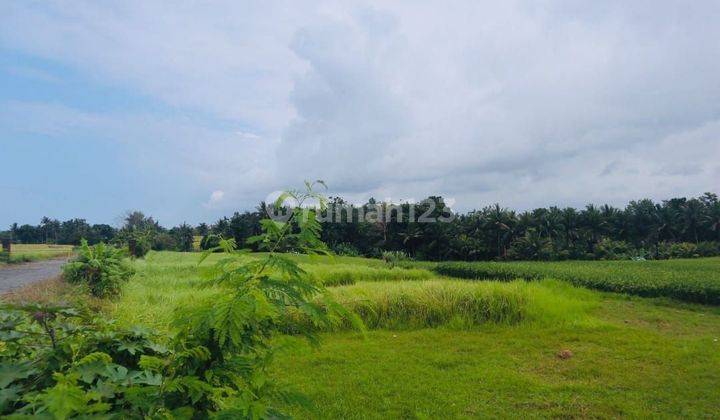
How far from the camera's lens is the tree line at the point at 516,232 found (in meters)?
29.1

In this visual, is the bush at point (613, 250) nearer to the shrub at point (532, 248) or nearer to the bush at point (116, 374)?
the shrub at point (532, 248)

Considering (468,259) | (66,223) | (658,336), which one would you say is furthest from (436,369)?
(66,223)

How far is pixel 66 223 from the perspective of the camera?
130ft

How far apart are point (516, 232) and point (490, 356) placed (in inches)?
1048

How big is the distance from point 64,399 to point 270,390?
0.67 metres

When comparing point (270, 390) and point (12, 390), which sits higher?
point (12, 390)

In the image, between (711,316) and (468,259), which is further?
(468,259)

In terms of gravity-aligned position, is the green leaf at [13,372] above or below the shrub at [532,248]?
above

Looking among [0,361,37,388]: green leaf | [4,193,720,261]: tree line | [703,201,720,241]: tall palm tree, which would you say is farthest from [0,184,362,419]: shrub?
[703,201,720,241]: tall palm tree

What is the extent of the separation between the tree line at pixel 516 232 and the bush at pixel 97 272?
20.0m

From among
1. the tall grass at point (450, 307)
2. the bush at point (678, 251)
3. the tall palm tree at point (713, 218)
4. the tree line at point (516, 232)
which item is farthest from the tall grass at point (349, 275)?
the tall palm tree at point (713, 218)

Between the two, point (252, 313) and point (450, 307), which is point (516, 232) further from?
point (252, 313)

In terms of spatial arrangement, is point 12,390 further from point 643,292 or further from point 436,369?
point 643,292

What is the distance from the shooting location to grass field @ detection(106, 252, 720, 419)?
429cm
